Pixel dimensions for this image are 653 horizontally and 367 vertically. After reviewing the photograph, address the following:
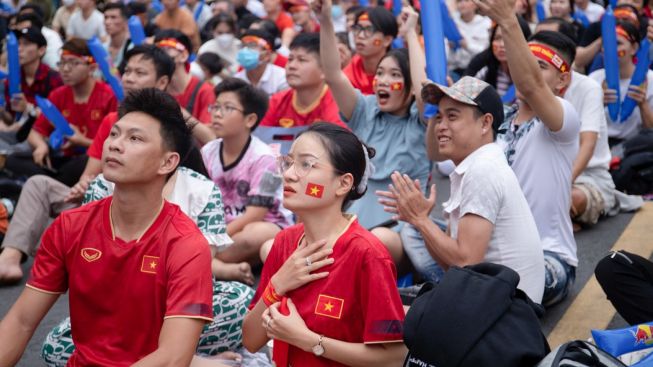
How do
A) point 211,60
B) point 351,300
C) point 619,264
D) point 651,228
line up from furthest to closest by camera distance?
point 211,60
point 651,228
point 619,264
point 351,300

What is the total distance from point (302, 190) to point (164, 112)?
0.60 meters

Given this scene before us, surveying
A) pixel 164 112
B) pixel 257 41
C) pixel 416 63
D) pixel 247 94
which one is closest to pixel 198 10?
pixel 257 41

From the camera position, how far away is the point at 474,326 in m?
2.79

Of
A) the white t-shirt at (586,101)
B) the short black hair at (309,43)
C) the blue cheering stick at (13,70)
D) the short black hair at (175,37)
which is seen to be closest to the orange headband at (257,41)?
the short black hair at (175,37)

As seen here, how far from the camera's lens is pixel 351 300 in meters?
3.07

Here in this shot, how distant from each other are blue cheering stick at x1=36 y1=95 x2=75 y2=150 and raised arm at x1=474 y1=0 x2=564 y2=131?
404 cm

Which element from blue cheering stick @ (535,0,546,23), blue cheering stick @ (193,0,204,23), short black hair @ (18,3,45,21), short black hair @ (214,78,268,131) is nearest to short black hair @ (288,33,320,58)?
short black hair @ (214,78,268,131)

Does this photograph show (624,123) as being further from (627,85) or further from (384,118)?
(384,118)

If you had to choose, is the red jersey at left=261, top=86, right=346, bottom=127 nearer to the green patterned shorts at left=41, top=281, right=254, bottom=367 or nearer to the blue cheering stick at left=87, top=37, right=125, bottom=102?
the blue cheering stick at left=87, top=37, right=125, bottom=102

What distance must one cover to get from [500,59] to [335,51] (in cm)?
186

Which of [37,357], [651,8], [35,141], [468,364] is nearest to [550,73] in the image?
[468,364]

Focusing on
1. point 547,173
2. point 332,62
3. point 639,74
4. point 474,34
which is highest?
point 332,62

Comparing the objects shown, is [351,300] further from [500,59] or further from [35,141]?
[35,141]

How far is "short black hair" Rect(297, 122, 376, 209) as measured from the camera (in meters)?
3.25
